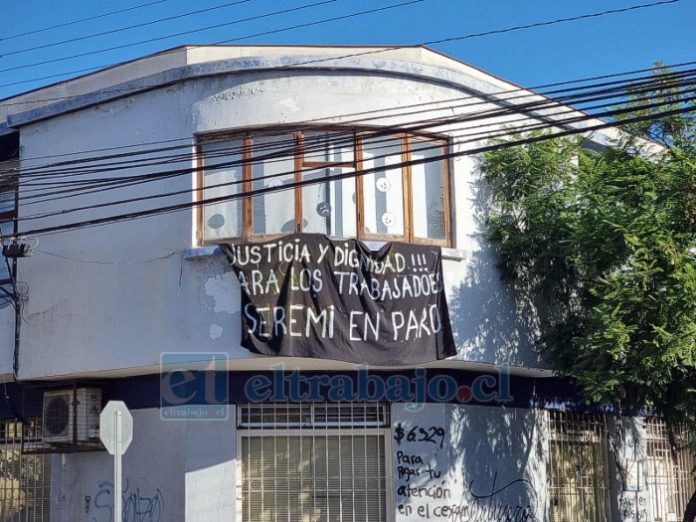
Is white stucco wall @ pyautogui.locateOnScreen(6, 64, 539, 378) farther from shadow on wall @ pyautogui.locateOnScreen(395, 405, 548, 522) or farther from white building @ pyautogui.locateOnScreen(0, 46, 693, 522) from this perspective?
shadow on wall @ pyautogui.locateOnScreen(395, 405, 548, 522)

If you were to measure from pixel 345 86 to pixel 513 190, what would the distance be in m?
2.90

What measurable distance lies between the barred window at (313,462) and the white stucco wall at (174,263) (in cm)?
154

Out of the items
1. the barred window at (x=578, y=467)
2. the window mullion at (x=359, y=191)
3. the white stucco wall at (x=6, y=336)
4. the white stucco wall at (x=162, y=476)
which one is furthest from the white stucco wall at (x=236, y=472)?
the window mullion at (x=359, y=191)

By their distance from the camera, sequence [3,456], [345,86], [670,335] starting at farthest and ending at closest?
1. [3,456]
2. [345,86]
3. [670,335]

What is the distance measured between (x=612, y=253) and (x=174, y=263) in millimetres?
5799

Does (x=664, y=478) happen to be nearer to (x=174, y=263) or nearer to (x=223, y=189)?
(x=223, y=189)

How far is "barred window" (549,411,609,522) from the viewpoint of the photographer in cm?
1758

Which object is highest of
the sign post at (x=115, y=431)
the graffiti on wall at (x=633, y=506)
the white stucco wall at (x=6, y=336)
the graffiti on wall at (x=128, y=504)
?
the white stucco wall at (x=6, y=336)

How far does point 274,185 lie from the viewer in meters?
15.0

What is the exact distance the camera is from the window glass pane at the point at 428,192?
15375 mm

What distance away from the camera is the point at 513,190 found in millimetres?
16078

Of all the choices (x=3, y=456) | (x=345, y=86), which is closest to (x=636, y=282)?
(x=345, y=86)

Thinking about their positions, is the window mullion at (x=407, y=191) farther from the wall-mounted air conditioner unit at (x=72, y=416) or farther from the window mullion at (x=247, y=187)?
the wall-mounted air conditioner unit at (x=72, y=416)

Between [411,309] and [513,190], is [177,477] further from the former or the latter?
[513,190]
